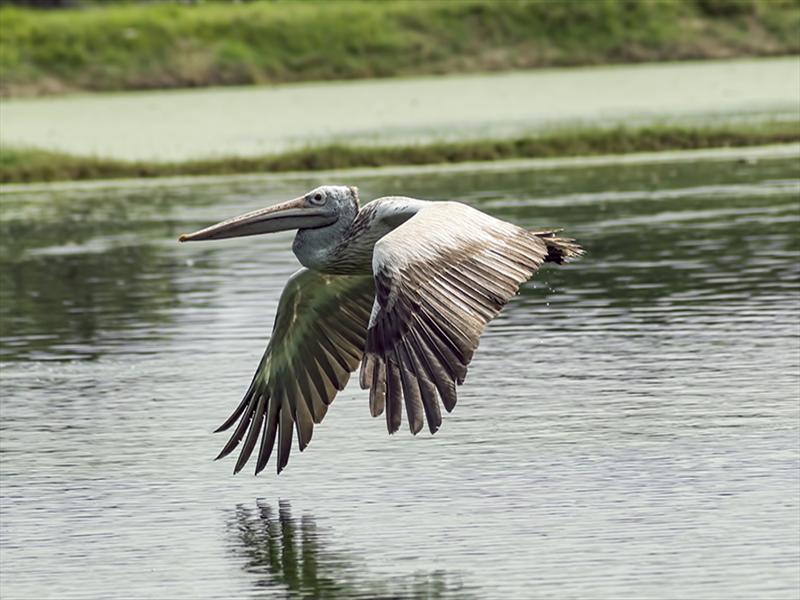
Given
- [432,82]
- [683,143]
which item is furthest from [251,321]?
[432,82]

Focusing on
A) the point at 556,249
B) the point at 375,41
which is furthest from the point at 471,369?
the point at 375,41

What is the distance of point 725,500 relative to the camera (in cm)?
808

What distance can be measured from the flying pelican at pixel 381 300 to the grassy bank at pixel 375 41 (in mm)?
28153

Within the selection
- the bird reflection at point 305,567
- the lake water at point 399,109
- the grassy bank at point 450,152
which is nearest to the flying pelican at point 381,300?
the bird reflection at point 305,567

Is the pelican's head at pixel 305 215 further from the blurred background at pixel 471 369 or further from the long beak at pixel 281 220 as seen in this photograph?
the blurred background at pixel 471 369

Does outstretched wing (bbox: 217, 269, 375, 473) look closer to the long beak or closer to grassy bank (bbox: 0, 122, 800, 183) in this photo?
the long beak

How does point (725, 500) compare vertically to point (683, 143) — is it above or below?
above

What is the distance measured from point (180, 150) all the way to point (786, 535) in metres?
19.7

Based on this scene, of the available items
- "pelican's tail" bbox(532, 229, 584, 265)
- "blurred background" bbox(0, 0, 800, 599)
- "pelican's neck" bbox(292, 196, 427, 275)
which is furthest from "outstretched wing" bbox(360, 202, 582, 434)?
"blurred background" bbox(0, 0, 800, 599)

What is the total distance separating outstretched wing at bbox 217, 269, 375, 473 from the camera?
8.00 meters

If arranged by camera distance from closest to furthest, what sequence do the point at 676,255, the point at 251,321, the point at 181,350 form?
the point at 181,350, the point at 251,321, the point at 676,255

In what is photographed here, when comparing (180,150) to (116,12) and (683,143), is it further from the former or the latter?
(116,12)

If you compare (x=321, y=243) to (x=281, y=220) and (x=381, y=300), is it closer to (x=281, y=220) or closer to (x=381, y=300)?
(x=281, y=220)

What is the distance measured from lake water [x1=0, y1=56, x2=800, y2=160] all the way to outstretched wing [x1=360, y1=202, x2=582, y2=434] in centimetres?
1830
